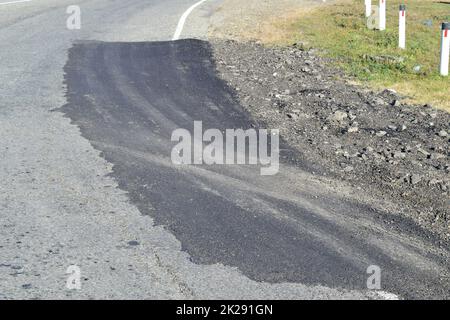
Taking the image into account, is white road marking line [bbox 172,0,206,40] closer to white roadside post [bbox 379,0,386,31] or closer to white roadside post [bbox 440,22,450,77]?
white roadside post [bbox 379,0,386,31]

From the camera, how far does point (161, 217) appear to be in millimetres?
6492

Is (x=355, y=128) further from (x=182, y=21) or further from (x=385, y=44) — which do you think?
(x=182, y=21)

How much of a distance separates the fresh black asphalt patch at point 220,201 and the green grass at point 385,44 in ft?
10.6

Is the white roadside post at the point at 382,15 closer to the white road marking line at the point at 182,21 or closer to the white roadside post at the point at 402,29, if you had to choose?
the white roadside post at the point at 402,29

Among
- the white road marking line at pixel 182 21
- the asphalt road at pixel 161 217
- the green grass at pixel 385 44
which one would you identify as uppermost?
the white road marking line at pixel 182 21

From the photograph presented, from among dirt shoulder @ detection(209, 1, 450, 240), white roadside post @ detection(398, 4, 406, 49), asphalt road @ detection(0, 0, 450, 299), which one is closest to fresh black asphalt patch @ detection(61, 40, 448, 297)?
asphalt road @ detection(0, 0, 450, 299)

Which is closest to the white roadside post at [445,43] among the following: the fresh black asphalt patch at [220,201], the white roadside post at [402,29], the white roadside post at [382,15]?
the white roadside post at [402,29]

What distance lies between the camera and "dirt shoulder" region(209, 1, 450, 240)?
7.30m

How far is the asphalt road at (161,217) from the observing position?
5.39 meters

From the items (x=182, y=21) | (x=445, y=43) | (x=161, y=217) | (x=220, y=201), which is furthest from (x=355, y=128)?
(x=182, y=21)

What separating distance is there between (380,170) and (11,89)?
21.1 ft

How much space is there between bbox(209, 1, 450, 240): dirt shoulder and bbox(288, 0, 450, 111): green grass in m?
0.62

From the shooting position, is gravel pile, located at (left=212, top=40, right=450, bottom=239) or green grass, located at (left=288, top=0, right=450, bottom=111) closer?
gravel pile, located at (left=212, top=40, right=450, bottom=239)
